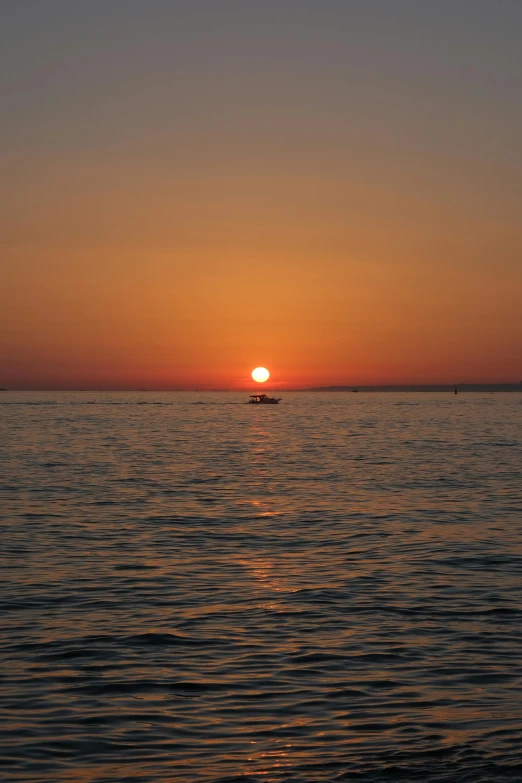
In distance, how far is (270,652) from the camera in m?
17.8

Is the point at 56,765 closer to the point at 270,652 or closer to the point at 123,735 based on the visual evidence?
the point at 123,735

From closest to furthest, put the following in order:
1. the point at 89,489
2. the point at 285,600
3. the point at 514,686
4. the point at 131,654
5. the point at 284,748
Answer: the point at 284,748 → the point at 514,686 → the point at 131,654 → the point at 285,600 → the point at 89,489

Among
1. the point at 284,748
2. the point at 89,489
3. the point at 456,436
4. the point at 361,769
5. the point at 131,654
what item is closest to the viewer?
the point at 361,769

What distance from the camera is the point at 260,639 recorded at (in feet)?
61.7

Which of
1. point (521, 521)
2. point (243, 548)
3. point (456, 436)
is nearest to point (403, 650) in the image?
point (243, 548)

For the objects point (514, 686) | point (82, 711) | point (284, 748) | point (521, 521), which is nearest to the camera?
point (284, 748)

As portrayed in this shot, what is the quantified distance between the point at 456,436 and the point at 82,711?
96981mm

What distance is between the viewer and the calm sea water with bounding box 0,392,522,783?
12.8 meters

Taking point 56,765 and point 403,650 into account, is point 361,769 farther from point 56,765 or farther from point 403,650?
point 403,650

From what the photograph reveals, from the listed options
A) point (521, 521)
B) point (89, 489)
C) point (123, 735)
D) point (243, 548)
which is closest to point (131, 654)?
point (123, 735)

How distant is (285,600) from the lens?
2233cm

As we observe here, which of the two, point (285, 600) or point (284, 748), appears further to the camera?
point (285, 600)

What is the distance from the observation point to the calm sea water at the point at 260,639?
12828 millimetres

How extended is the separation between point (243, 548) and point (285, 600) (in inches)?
305
